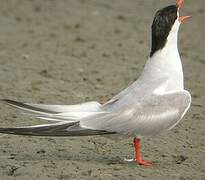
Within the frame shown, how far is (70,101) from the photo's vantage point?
8.47 metres

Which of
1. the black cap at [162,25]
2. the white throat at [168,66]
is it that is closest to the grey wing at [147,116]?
the white throat at [168,66]

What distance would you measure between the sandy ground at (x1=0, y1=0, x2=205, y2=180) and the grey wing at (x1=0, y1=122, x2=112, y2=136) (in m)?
0.33

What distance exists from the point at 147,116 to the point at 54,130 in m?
0.86

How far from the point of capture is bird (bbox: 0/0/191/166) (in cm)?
585

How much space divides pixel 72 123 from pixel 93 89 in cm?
325

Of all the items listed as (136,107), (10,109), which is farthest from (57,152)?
(10,109)

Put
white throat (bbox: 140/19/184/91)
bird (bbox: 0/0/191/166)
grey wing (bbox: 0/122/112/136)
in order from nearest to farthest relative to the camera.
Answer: grey wing (bbox: 0/122/112/136) < bird (bbox: 0/0/191/166) < white throat (bbox: 140/19/184/91)

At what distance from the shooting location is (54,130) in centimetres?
569

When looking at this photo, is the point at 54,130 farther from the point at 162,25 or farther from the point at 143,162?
the point at 162,25

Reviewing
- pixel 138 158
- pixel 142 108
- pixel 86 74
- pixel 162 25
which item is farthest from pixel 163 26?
pixel 86 74

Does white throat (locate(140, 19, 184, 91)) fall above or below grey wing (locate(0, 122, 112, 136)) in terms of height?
above

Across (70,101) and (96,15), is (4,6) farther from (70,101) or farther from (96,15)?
(70,101)

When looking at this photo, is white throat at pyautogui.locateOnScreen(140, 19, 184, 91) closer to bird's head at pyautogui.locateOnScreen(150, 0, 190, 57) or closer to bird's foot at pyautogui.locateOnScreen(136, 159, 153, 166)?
bird's head at pyautogui.locateOnScreen(150, 0, 190, 57)

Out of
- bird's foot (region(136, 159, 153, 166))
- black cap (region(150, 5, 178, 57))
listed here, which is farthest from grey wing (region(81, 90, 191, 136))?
black cap (region(150, 5, 178, 57))
